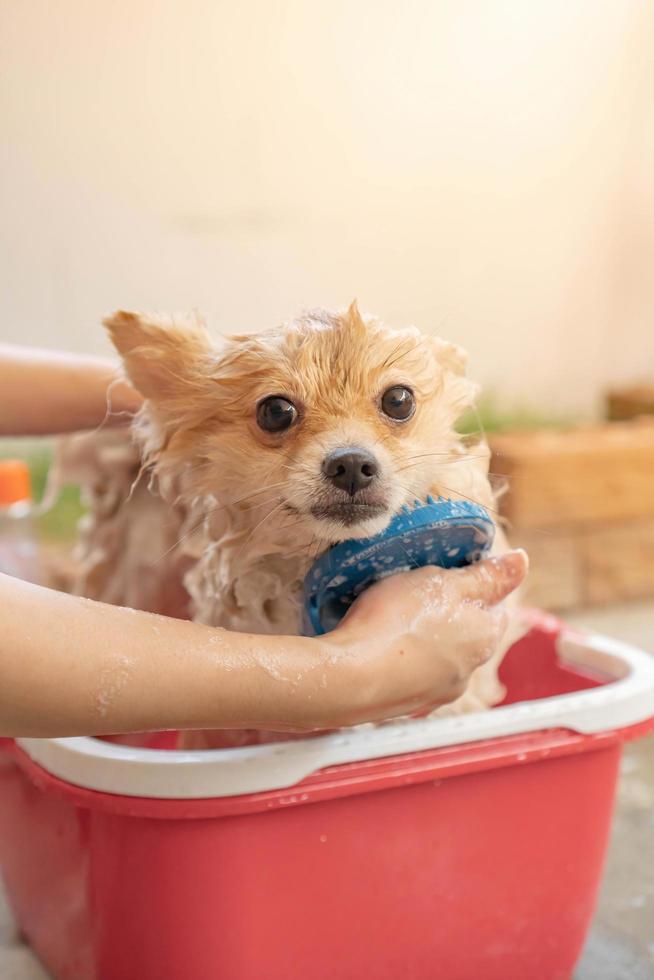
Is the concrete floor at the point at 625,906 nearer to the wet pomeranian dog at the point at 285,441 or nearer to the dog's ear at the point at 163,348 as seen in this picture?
the wet pomeranian dog at the point at 285,441

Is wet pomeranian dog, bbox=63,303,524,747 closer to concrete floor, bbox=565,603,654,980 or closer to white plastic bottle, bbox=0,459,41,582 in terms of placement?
concrete floor, bbox=565,603,654,980

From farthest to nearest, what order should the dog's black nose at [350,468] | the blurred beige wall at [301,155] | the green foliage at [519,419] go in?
the green foliage at [519,419] → the blurred beige wall at [301,155] → the dog's black nose at [350,468]

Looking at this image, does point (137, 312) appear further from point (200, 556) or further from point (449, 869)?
point (449, 869)

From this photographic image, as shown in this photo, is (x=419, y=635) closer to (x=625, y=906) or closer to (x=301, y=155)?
(x=625, y=906)

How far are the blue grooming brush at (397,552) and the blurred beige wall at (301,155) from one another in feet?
0.37

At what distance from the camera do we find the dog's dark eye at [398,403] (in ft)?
1.63

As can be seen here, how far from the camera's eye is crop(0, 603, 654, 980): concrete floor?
0.68 m

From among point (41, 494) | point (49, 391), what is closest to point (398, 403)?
point (49, 391)

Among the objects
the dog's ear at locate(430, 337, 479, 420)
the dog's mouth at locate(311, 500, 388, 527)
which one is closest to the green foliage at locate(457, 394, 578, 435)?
the dog's ear at locate(430, 337, 479, 420)

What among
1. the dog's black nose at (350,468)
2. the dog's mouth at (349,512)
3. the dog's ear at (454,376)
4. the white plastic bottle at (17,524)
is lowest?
the white plastic bottle at (17,524)

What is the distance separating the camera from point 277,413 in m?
0.49

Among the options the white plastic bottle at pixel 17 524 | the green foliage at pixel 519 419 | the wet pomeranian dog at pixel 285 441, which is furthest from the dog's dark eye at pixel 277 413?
the white plastic bottle at pixel 17 524

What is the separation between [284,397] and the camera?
0.49 metres

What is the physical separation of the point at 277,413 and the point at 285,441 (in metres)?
0.01
